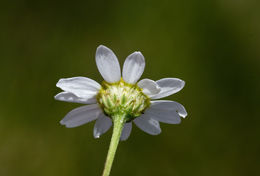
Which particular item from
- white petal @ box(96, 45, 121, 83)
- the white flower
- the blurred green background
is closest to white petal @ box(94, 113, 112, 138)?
the white flower

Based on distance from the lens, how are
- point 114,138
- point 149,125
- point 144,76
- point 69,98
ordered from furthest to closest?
point 144,76 < point 149,125 < point 69,98 < point 114,138

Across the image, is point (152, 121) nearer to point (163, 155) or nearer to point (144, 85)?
point (144, 85)

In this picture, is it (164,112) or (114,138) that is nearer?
(114,138)

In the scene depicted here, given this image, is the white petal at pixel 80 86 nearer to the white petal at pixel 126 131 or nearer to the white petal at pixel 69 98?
the white petal at pixel 69 98

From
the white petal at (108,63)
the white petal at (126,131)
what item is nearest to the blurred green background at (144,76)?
the white petal at (126,131)

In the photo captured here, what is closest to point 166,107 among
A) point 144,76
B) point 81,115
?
point 81,115

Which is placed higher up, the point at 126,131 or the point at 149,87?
the point at 149,87

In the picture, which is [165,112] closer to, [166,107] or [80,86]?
[166,107]

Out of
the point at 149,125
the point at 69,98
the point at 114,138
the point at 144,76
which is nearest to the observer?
the point at 114,138
